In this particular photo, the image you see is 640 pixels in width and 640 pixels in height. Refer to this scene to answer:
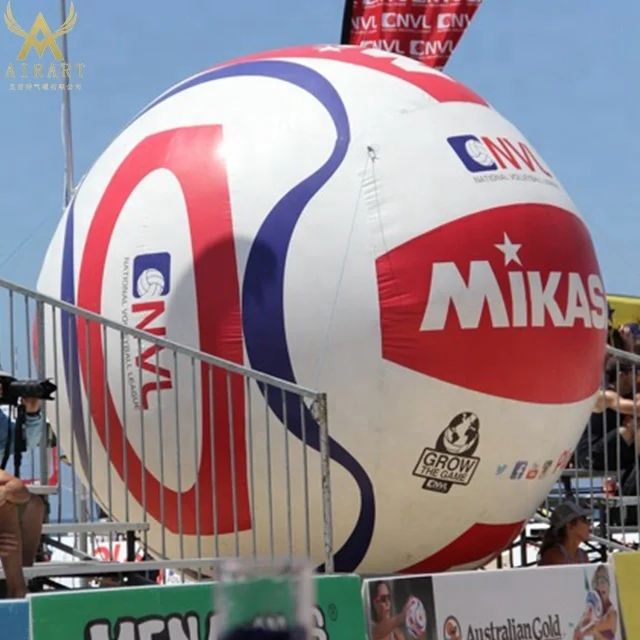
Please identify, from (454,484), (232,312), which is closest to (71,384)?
(232,312)

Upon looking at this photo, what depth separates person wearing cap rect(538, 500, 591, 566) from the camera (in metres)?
9.02

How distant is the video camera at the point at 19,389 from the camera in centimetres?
725

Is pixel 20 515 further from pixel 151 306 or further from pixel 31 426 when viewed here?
pixel 151 306

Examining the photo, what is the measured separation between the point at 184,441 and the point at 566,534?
271 centimetres

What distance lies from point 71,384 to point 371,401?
5.72 ft

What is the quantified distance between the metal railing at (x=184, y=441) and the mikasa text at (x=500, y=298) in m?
0.94

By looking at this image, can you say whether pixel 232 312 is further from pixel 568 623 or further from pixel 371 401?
pixel 568 623

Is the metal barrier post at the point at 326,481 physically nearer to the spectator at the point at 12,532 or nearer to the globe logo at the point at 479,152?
the spectator at the point at 12,532

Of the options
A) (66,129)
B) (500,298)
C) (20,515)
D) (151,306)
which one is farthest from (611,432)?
(66,129)

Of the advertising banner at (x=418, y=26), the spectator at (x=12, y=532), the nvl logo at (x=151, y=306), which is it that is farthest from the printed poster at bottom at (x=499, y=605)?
the advertising banner at (x=418, y=26)

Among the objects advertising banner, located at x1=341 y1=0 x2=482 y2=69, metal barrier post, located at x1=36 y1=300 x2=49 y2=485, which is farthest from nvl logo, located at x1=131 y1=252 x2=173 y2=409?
advertising banner, located at x1=341 y1=0 x2=482 y2=69

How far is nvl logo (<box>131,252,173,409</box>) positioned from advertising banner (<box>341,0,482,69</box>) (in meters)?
7.32

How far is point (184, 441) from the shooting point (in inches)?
308

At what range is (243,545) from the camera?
794cm
